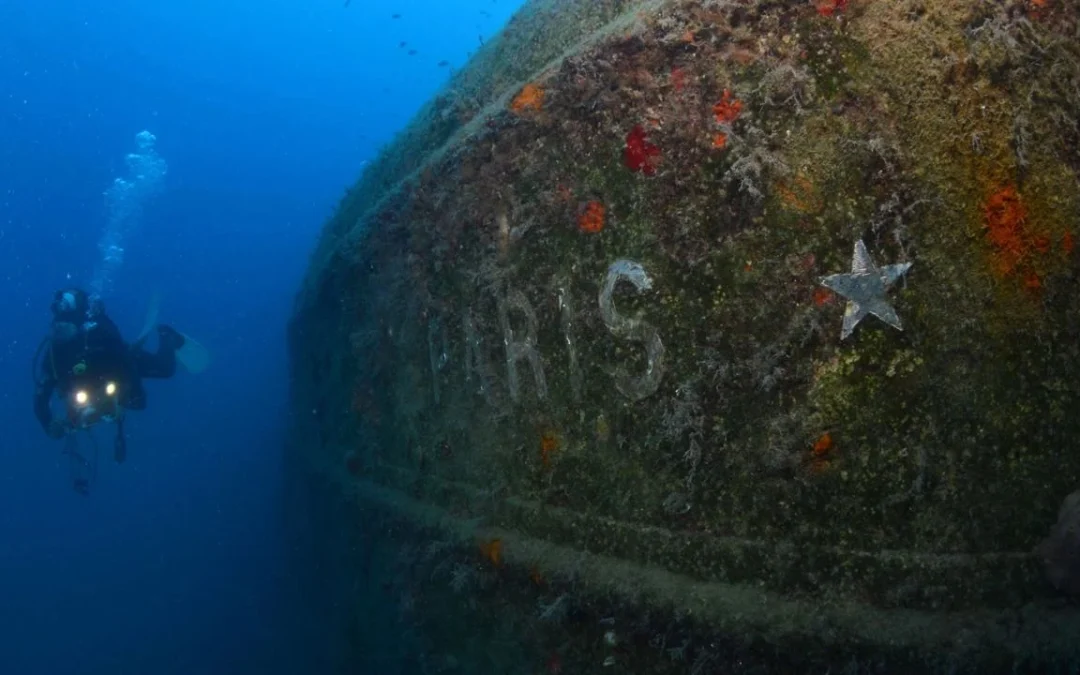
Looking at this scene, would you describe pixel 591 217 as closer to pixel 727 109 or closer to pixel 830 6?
pixel 727 109

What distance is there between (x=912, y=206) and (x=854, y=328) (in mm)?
649

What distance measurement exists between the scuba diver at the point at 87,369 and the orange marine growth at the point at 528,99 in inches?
368

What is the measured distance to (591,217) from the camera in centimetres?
379

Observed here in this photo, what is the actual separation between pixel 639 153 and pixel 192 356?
11445 mm

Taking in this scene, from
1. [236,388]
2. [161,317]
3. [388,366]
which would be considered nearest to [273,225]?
[161,317]

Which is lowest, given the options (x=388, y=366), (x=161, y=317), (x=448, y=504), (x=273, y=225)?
(x=448, y=504)

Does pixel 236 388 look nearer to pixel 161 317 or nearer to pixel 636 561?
pixel 161 317

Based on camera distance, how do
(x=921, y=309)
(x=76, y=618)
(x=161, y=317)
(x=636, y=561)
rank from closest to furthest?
1. (x=921, y=309)
2. (x=636, y=561)
3. (x=76, y=618)
4. (x=161, y=317)

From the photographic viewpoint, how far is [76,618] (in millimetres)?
18656

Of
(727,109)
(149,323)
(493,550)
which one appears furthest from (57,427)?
(727,109)

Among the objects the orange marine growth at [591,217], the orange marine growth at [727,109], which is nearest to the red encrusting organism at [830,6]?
the orange marine growth at [727,109]

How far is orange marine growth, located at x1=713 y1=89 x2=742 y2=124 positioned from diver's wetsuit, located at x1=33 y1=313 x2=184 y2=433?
35.4 feet

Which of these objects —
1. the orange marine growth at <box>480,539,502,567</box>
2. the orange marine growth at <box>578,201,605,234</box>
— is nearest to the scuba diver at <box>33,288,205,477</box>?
the orange marine growth at <box>480,539,502,567</box>

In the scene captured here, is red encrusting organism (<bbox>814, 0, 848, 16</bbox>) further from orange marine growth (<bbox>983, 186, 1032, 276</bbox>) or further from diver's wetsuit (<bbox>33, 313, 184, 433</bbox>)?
diver's wetsuit (<bbox>33, 313, 184, 433</bbox>)
